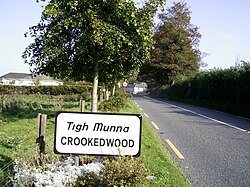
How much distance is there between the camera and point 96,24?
8.92 meters

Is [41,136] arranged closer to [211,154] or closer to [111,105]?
[211,154]

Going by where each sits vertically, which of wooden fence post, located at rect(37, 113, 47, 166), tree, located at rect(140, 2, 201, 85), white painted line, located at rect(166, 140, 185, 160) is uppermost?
tree, located at rect(140, 2, 201, 85)

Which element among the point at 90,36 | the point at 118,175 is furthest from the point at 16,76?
the point at 118,175

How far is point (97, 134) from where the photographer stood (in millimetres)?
4348

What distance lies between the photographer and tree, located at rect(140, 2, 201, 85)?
5188 centimetres

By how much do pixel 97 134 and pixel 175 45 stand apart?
48858mm

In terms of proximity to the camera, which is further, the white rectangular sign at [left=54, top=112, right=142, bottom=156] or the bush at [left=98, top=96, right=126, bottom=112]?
the bush at [left=98, top=96, right=126, bottom=112]

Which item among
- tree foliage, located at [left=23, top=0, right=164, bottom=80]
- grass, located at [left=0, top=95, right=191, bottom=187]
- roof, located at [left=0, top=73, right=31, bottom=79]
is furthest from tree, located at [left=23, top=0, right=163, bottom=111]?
roof, located at [left=0, top=73, right=31, bottom=79]

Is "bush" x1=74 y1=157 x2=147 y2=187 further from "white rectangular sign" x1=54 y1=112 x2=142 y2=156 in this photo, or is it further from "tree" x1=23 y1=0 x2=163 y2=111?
"tree" x1=23 y1=0 x2=163 y2=111

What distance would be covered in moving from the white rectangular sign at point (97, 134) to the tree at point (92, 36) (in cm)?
478

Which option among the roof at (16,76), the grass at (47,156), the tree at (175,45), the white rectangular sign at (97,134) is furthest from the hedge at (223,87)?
the roof at (16,76)

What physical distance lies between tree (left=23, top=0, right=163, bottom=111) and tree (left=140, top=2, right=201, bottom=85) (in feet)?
137

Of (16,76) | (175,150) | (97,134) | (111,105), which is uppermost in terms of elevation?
(16,76)

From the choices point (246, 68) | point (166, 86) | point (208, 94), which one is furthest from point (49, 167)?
point (166, 86)
